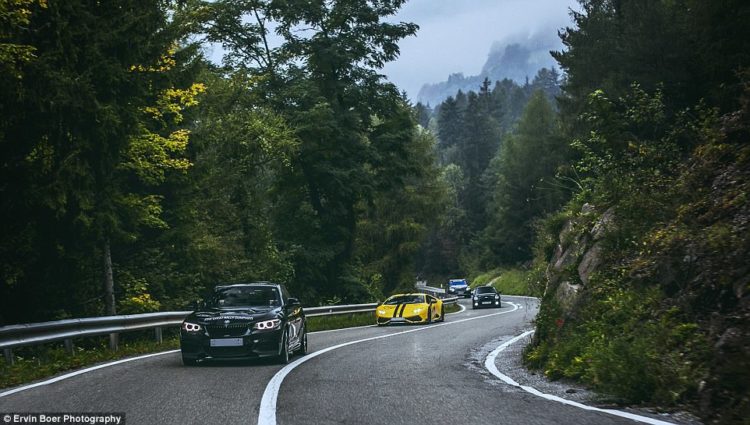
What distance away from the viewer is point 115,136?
14.4 m

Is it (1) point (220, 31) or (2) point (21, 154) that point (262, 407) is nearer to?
(2) point (21, 154)

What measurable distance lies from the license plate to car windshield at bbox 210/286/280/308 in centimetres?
117

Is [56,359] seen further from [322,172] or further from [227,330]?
[322,172]

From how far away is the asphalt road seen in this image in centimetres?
700

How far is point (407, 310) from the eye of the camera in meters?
25.7

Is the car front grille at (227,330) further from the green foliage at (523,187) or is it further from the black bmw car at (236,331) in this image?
the green foliage at (523,187)

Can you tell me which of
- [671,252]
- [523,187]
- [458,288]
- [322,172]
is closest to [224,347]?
[671,252]

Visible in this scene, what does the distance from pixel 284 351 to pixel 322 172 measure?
19935 millimetres

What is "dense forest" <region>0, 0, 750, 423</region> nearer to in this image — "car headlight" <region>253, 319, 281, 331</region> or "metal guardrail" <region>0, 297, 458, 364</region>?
"metal guardrail" <region>0, 297, 458, 364</region>

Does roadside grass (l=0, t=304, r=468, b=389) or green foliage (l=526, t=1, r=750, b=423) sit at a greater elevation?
green foliage (l=526, t=1, r=750, b=423)

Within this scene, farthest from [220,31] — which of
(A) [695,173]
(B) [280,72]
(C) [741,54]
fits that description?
(A) [695,173]

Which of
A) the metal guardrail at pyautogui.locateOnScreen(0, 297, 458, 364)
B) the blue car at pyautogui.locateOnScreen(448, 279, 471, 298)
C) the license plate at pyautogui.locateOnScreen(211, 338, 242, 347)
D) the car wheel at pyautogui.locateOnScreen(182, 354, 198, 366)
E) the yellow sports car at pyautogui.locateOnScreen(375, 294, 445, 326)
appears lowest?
the blue car at pyautogui.locateOnScreen(448, 279, 471, 298)

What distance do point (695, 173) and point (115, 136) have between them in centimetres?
1144

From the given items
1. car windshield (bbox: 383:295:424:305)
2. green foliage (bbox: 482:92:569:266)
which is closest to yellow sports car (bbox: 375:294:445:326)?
car windshield (bbox: 383:295:424:305)
